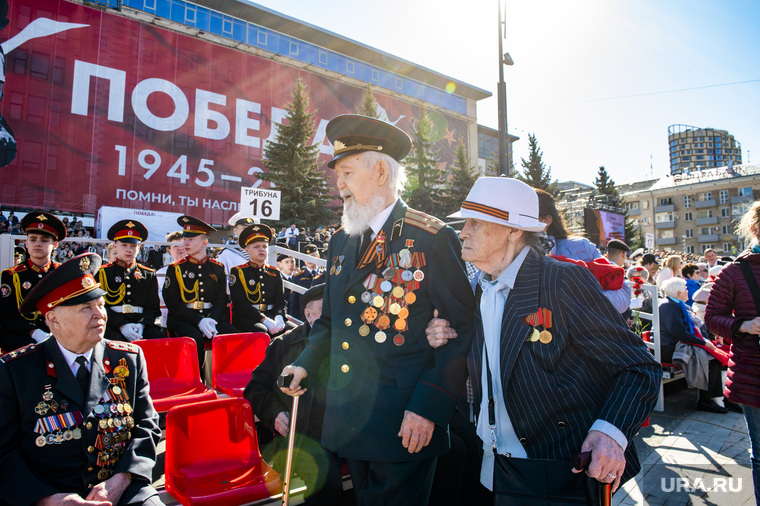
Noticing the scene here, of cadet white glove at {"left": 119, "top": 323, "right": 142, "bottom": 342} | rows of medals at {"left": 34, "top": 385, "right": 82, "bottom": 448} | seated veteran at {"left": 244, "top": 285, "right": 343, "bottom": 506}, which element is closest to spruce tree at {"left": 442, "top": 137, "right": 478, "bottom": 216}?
cadet white glove at {"left": 119, "top": 323, "right": 142, "bottom": 342}

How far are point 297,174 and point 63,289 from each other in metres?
25.1

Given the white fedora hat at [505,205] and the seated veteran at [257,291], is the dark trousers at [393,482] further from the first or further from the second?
the seated veteran at [257,291]

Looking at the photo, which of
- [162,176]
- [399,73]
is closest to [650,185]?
[399,73]

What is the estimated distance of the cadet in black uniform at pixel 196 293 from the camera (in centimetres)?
602

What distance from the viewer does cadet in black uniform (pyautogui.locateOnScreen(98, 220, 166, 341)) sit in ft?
18.8

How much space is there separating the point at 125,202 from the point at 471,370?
93.6 ft

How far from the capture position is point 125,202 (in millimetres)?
25812

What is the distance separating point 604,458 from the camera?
1.51m

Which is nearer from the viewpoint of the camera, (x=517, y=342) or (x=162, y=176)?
(x=517, y=342)

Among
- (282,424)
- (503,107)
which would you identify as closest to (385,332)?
(282,424)

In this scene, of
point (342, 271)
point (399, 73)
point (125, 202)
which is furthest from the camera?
point (399, 73)

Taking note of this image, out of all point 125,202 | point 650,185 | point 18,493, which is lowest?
point 18,493

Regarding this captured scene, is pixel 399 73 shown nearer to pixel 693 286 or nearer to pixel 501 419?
pixel 693 286

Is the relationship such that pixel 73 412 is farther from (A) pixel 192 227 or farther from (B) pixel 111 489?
(A) pixel 192 227
